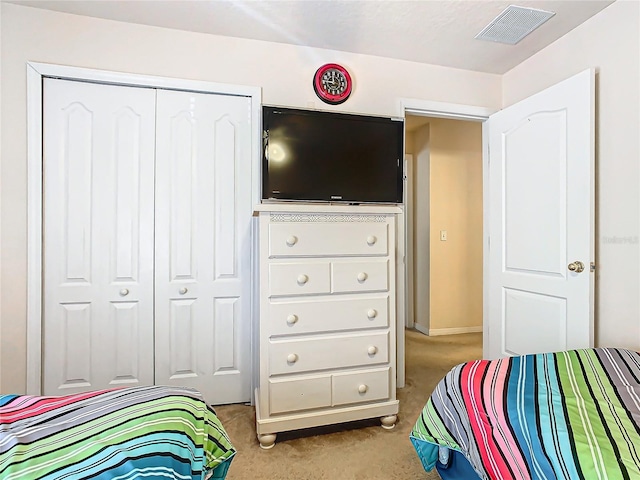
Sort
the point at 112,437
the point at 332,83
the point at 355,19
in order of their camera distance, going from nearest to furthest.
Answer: the point at 112,437, the point at 355,19, the point at 332,83

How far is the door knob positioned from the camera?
2121 millimetres

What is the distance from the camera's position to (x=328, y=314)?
2.03 metres

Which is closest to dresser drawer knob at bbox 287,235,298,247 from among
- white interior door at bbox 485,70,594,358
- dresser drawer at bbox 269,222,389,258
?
dresser drawer at bbox 269,222,389,258

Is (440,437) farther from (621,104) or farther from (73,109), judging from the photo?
(73,109)

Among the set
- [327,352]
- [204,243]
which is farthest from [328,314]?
[204,243]

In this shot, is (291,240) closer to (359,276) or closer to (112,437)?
(359,276)

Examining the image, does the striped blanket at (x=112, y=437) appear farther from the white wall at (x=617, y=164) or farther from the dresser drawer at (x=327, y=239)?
the white wall at (x=617, y=164)

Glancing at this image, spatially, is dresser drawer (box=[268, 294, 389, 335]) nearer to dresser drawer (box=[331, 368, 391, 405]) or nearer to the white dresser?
the white dresser

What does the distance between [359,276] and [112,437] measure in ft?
4.68

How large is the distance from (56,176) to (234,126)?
43.8 inches

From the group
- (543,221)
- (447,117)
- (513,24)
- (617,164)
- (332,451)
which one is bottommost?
(332,451)

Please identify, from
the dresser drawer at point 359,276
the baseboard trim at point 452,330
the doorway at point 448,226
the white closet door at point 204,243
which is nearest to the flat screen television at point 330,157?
the white closet door at point 204,243

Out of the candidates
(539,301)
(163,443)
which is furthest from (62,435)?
(539,301)

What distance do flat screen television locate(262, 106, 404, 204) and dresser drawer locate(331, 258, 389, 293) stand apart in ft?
1.74
